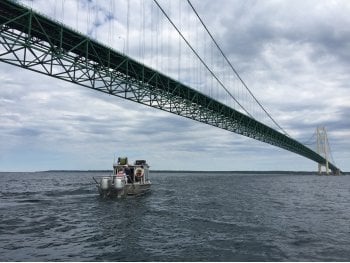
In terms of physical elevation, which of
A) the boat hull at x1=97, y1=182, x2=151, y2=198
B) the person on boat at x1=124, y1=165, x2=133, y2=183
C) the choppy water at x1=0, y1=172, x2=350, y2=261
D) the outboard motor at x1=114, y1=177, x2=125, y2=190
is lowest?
the choppy water at x1=0, y1=172, x2=350, y2=261

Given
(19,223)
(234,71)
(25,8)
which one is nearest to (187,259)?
(19,223)

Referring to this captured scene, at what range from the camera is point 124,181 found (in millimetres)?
34906

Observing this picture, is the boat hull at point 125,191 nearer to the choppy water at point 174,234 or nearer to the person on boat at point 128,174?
the person on boat at point 128,174

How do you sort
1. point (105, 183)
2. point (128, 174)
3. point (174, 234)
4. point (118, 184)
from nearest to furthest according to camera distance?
1. point (174, 234)
2. point (118, 184)
3. point (105, 183)
4. point (128, 174)

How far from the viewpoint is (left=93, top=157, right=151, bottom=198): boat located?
33750 millimetres

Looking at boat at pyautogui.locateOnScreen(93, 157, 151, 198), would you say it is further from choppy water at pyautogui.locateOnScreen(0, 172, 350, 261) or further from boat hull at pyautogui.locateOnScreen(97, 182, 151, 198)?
choppy water at pyautogui.locateOnScreen(0, 172, 350, 261)

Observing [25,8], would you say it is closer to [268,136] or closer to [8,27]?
[8,27]

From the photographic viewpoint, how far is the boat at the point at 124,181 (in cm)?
3375

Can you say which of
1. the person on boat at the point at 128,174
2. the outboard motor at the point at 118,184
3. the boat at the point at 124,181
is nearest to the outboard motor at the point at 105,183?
the boat at the point at 124,181

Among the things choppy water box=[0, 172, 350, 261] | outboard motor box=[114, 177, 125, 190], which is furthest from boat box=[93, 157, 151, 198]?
choppy water box=[0, 172, 350, 261]

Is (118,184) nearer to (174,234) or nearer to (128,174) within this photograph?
(128,174)

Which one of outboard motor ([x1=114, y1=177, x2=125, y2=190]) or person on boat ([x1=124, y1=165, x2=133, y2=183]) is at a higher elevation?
person on boat ([x1=124, y1=165, x2=133, y2=183])

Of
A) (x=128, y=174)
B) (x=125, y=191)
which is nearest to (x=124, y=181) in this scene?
(x=125, y=191)

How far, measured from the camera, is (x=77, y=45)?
106 ft
